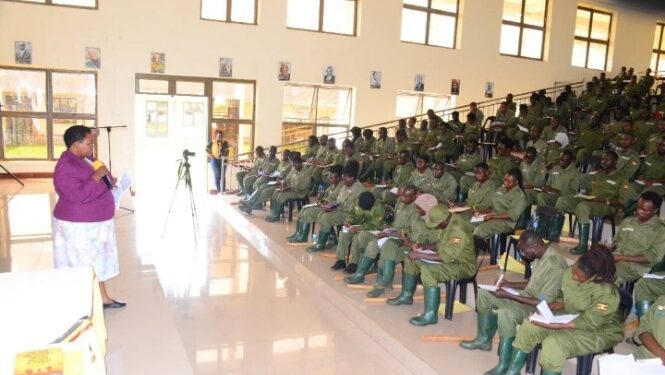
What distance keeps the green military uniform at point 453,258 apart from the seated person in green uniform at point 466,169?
2.92m

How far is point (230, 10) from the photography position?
11.3 meters

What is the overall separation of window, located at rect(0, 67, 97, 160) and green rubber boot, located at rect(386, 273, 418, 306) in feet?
27.6

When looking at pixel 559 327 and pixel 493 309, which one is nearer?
pixel 559 327

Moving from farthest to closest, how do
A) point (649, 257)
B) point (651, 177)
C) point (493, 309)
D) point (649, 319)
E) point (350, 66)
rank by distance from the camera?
point (350, 66)
point (651, 177)
point (649, 257)
point (493, 309)
point (649, 319)

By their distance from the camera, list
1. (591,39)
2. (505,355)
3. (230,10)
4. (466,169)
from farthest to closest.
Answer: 1. (591,39)
2. (230,10)
3. (466,169)
4. (505,355)

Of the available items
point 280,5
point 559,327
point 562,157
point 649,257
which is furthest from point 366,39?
point 559,327

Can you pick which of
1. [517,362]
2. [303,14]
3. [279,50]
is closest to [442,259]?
[517,362]

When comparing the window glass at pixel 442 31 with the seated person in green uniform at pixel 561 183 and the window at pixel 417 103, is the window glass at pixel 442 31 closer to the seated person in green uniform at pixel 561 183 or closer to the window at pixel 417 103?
the window at pixel 417 103

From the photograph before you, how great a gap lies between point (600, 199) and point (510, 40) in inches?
374

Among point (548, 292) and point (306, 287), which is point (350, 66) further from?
point (548, 292)

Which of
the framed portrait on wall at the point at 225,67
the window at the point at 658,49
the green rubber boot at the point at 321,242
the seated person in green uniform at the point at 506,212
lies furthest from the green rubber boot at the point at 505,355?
the window at the point at 658,49

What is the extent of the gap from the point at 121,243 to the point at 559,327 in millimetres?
5075

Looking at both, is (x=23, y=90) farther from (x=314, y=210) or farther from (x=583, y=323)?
(x=583, y=323)

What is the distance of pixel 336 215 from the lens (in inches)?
244
